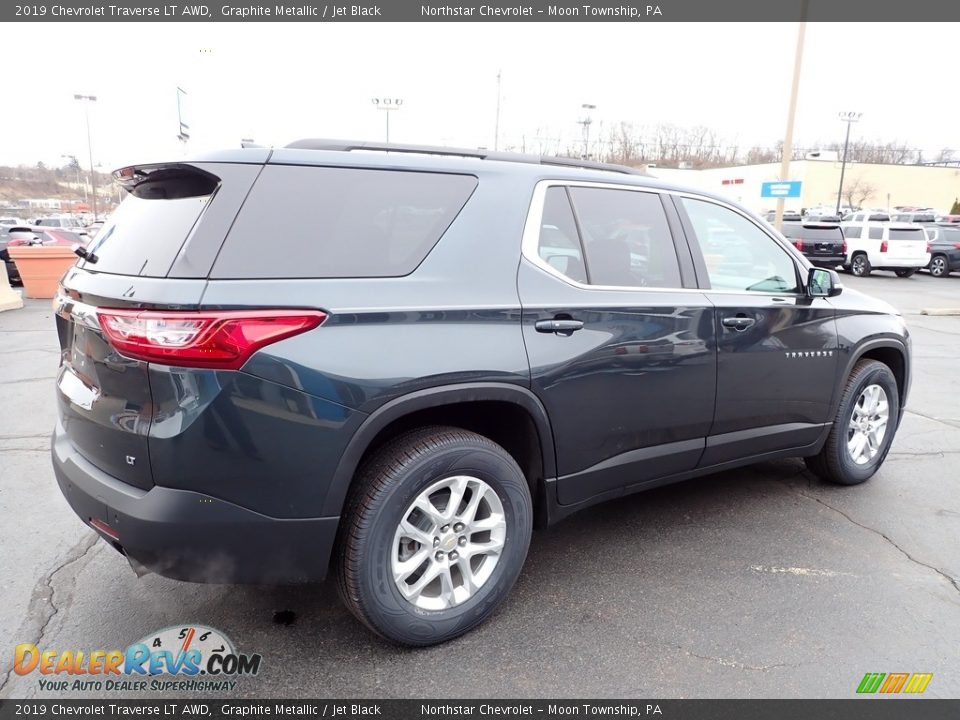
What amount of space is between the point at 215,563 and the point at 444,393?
954 mm

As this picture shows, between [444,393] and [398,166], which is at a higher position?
[398,166]

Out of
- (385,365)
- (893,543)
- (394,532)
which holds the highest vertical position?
(385,365)

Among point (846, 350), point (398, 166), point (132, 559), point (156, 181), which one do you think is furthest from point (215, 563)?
point (846, 350)

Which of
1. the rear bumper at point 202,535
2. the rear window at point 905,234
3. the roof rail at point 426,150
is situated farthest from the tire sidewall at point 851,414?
the rear window at point 905,234

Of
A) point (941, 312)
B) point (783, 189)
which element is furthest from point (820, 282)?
point (783, 189)

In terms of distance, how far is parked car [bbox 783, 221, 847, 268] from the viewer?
70.8 ft

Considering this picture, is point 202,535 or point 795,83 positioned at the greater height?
point 795,83

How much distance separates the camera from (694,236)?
3.38 meters

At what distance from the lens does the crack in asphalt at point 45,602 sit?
2.61 m

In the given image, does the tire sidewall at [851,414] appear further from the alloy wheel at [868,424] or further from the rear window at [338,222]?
the rear window at [338,222]

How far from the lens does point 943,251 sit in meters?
22.2

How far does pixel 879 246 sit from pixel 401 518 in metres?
23.4

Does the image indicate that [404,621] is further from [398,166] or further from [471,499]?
[398,166]

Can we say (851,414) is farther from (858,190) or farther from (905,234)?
(858,190)
